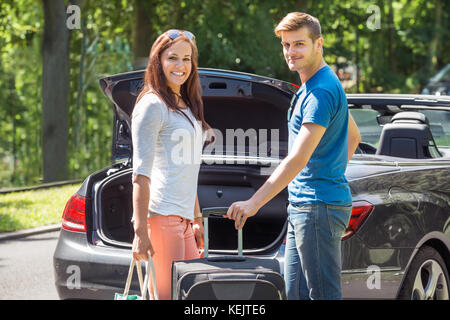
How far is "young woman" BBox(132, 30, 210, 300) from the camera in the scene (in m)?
3.69

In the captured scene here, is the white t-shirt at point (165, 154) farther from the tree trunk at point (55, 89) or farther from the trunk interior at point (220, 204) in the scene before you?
the tree trunk at point (55, 89)

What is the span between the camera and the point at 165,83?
12.7 feet

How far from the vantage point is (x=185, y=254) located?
401 cm

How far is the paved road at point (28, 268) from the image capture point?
675 cm

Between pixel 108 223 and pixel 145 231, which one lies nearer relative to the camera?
pixel 145 231

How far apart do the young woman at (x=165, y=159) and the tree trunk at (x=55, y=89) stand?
13.1 meters

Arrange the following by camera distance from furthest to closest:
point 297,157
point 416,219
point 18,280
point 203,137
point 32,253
Answer: point 32,253, point 18,280, point 416,219, point 203,137, point 297,157

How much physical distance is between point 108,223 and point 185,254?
5.12 ft

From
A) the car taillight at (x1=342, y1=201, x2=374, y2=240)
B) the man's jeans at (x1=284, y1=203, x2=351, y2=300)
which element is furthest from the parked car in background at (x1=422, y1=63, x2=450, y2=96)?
the man's jeans at (x1=284, y1=203, x2=351, y2=300)

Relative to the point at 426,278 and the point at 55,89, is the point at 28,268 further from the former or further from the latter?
the point at 55,89

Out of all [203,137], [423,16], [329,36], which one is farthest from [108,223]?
[423,16]

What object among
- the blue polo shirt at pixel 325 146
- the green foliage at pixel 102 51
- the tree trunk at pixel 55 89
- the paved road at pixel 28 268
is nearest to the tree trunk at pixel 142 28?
the green foliage at pixel 102 51

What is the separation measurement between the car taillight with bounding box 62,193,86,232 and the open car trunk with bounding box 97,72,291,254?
104 mm

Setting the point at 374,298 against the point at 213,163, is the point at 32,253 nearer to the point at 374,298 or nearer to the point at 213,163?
the point at 213,163
